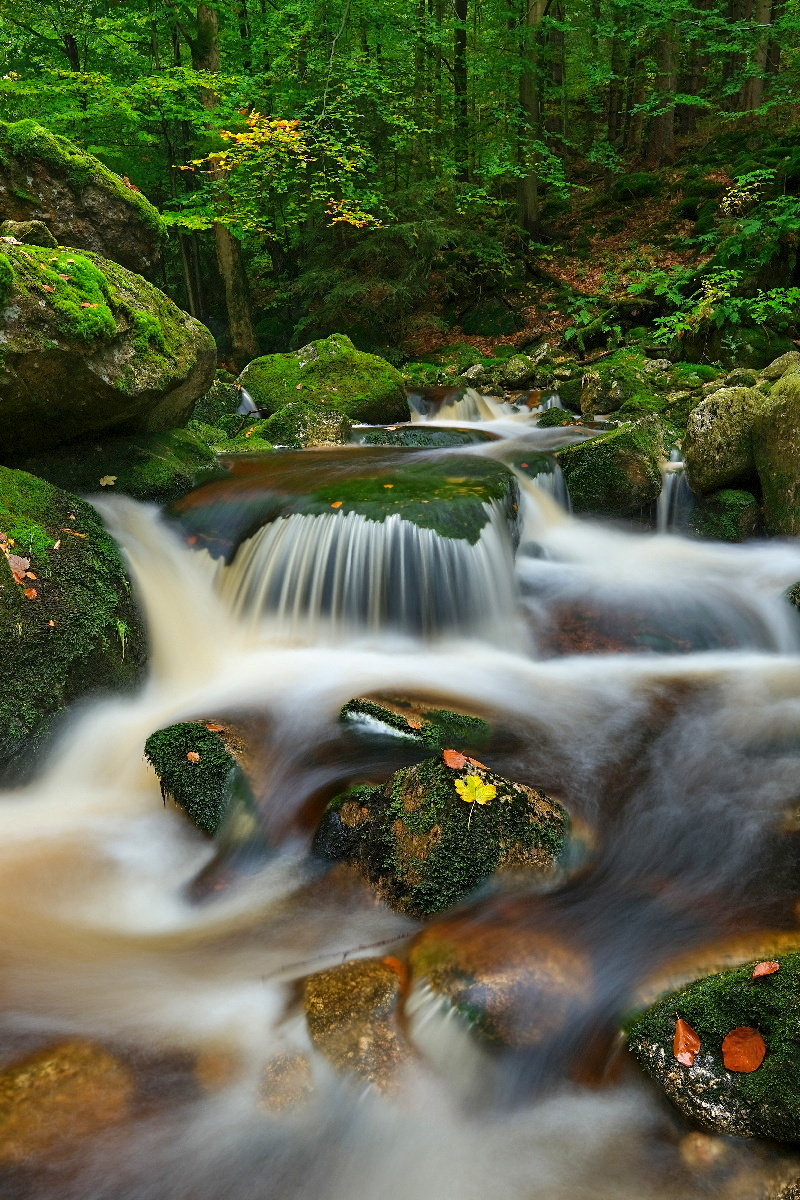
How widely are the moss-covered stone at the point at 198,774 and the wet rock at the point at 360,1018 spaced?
1.18 meters

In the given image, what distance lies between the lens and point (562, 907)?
3.04 meters

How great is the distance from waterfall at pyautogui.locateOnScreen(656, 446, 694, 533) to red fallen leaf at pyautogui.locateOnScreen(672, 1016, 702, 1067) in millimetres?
5987

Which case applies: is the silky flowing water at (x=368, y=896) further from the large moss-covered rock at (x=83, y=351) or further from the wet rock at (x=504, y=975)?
the large moss-covered rock at (x=83, y=351)

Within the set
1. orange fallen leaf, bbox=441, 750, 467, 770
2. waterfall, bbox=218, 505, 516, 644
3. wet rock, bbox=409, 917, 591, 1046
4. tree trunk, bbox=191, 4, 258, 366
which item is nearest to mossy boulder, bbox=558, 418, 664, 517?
waterfall, bbox=218, 505, 516, 644

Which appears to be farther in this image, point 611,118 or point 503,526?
point 611,118

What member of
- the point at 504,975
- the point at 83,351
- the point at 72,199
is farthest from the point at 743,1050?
the point at 72,199

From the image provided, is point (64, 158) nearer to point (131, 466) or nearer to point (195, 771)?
point (131, 466)

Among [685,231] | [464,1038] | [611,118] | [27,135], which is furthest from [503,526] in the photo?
[611,118]

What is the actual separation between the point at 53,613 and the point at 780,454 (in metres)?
6.10

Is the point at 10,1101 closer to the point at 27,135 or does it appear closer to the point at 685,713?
the point at 685,713

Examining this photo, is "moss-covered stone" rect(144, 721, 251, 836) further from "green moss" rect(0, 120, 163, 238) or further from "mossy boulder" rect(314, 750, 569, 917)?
"green moss" rect(0, 120, 163, 238)

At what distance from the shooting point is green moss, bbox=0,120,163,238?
600cm

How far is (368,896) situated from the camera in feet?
10.2

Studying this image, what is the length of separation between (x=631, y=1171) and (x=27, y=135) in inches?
307
